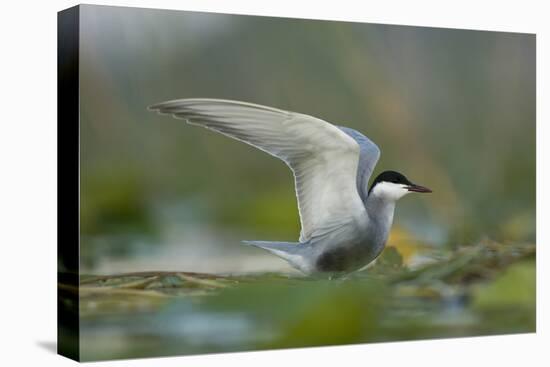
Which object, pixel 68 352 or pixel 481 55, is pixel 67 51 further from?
pixel 481 55

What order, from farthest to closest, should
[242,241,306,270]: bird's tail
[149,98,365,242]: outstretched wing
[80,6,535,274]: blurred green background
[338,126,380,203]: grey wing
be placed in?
[338,126,380,203]: grey wing < [242,241,306,270]: bird's tail < [149,98,365,242]: outstretched wing < [80,6,535,274]: blurred green background

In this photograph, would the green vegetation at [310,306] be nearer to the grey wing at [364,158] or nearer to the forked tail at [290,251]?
the forked tail at [290,251]

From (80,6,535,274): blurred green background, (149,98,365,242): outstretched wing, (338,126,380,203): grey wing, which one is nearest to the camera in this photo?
(80,6,535,274): blurred green background

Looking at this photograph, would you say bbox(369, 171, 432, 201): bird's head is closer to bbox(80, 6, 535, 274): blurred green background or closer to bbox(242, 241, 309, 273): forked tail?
bbox(80, 6, 535, 274): blurred green background

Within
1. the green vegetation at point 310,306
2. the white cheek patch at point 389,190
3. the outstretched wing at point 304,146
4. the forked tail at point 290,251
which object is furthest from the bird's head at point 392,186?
the forked tail at point 290,251

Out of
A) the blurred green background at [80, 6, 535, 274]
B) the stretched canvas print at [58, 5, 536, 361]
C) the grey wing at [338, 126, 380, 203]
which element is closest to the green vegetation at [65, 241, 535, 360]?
the stretched canvas print at [58, 5, 536, 361]

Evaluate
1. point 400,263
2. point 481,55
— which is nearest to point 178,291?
point 400,263
